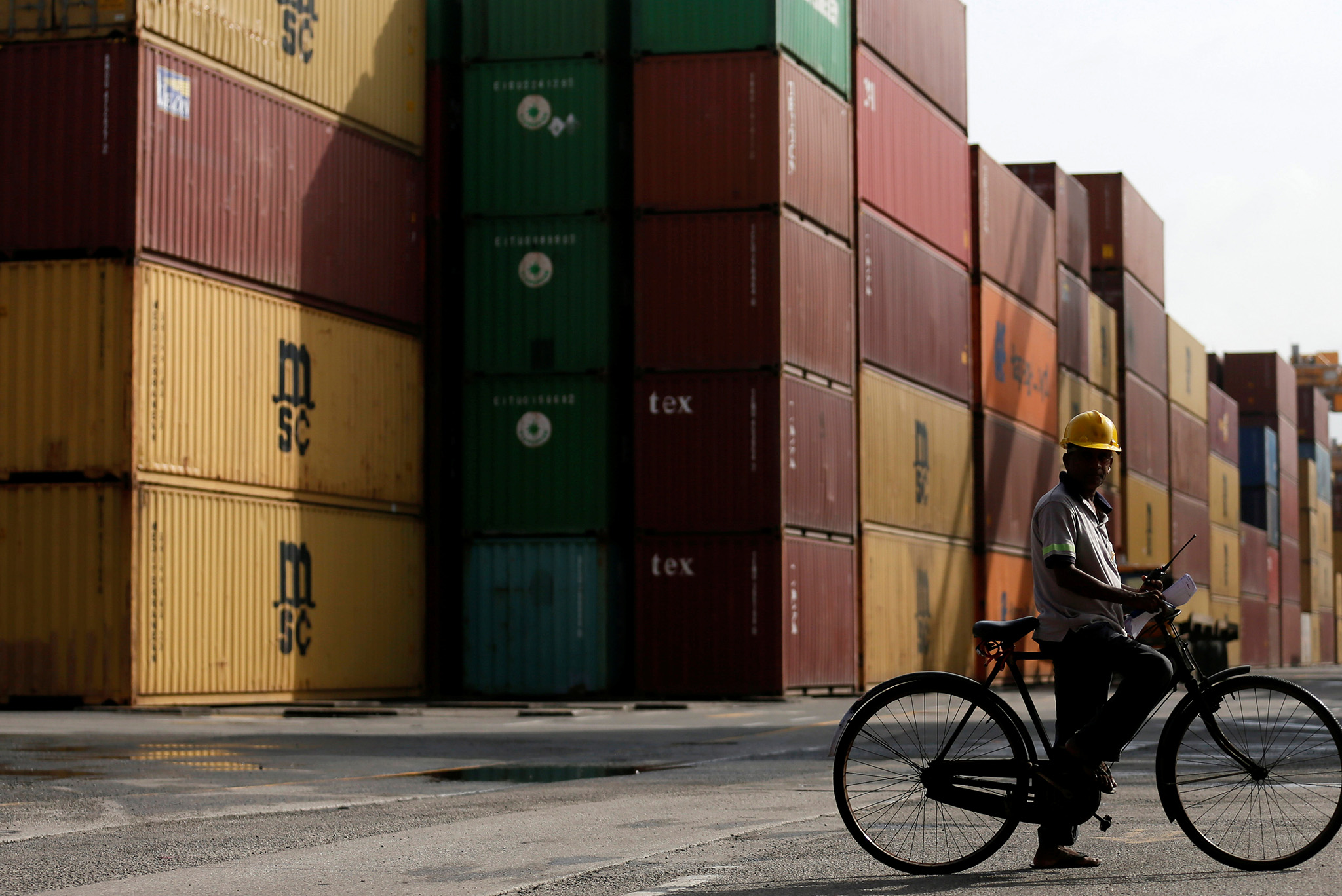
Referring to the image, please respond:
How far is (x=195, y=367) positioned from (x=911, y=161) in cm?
1536

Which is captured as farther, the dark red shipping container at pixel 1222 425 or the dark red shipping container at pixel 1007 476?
the dark red shipping container at pixel 1222 425

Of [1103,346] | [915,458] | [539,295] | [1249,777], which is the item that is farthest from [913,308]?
[1249,777]

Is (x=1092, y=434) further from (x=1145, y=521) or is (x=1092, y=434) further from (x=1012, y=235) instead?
(x=1145, y=521)

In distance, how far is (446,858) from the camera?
22.7 ft

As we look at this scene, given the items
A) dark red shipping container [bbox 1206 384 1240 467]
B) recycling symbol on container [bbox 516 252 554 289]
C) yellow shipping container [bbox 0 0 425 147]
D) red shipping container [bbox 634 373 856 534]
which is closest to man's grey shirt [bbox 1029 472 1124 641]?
yellow shipping container [bbox 0 0 425 147]

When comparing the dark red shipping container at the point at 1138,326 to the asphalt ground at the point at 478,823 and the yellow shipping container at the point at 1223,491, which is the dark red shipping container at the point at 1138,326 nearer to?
the yellow shipping container at the point at 1223,491

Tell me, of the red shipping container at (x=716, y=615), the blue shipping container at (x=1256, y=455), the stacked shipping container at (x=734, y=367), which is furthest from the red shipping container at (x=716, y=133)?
the blue shipping container at (x=1256, y=455)

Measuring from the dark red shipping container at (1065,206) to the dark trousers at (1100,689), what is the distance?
36010mm

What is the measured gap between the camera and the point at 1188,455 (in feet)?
185

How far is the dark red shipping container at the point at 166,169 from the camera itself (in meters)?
22.1

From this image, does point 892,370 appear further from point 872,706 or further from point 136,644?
point 872,706

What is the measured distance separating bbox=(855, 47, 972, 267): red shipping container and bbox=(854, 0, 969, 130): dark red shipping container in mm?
342

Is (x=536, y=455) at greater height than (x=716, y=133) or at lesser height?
lesser

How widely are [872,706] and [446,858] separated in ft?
6.22
